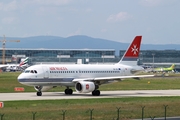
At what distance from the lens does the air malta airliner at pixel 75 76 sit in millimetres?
60250

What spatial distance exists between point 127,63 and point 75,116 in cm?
3271

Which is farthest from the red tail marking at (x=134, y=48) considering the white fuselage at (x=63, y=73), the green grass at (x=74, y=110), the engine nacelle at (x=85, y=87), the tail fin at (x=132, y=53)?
the green grass at (x=74, y=110)

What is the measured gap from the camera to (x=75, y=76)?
2501 inches

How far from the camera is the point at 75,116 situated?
3866 centimetres

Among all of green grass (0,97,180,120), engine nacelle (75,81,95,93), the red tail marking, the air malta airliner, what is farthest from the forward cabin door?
the red tail marking

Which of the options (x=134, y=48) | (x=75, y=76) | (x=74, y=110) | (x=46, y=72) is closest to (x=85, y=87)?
(x=75, y=76)

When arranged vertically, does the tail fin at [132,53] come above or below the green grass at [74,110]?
above

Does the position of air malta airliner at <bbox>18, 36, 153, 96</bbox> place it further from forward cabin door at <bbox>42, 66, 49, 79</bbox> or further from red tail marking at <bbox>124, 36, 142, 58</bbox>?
red tail marking at <bbox>124, 36, 142, 58</bbox>

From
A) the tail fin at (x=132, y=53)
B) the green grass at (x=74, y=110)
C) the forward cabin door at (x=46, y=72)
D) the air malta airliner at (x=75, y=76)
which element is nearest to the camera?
the green grass at (x=74, y=110)

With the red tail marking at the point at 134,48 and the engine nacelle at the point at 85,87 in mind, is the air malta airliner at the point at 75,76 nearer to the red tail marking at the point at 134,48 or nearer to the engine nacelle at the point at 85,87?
the engine nacelle at the point at 85,87

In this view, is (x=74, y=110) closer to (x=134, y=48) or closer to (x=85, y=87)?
(x=85, y=87)

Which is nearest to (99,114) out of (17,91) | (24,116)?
(24,116)

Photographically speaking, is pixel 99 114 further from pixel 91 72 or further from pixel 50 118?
pixel 91 72

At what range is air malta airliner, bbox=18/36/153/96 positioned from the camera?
6025cm
